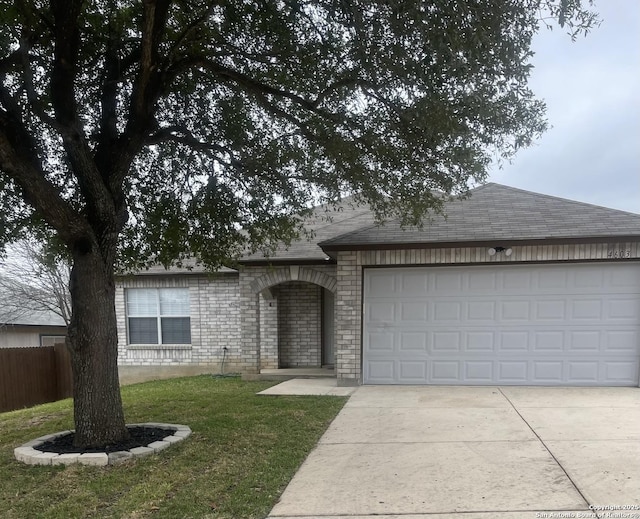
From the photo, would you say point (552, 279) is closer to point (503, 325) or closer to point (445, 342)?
point (503, 325)

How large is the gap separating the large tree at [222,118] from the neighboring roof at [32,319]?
46.4ft

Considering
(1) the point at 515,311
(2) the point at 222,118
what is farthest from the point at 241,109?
(1) the point at 515,311

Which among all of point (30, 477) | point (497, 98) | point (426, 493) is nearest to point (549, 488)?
point (426, 493)

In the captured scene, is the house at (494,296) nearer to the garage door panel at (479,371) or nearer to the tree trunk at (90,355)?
the garage door panel at (479,371)

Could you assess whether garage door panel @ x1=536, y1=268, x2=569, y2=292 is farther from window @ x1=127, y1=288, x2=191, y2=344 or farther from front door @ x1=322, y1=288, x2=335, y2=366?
window @ x1=127, y1=288, x2=191, y2=344

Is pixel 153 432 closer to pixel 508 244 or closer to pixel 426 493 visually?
pixel 426 493

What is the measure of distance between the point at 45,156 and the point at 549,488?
7.91m

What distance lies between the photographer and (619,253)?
8250 millimetres

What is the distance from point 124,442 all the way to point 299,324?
7502 mm

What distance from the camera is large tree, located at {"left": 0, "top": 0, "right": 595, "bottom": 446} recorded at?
4862 mm

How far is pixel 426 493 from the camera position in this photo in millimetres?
3984

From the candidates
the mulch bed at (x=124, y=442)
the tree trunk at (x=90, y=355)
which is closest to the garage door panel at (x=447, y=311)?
the mulch bed at (x=124, y=442)

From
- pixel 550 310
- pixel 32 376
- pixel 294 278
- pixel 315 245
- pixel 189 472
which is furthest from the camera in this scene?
pixel 32 376

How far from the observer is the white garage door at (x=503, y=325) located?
8453 millimetres
